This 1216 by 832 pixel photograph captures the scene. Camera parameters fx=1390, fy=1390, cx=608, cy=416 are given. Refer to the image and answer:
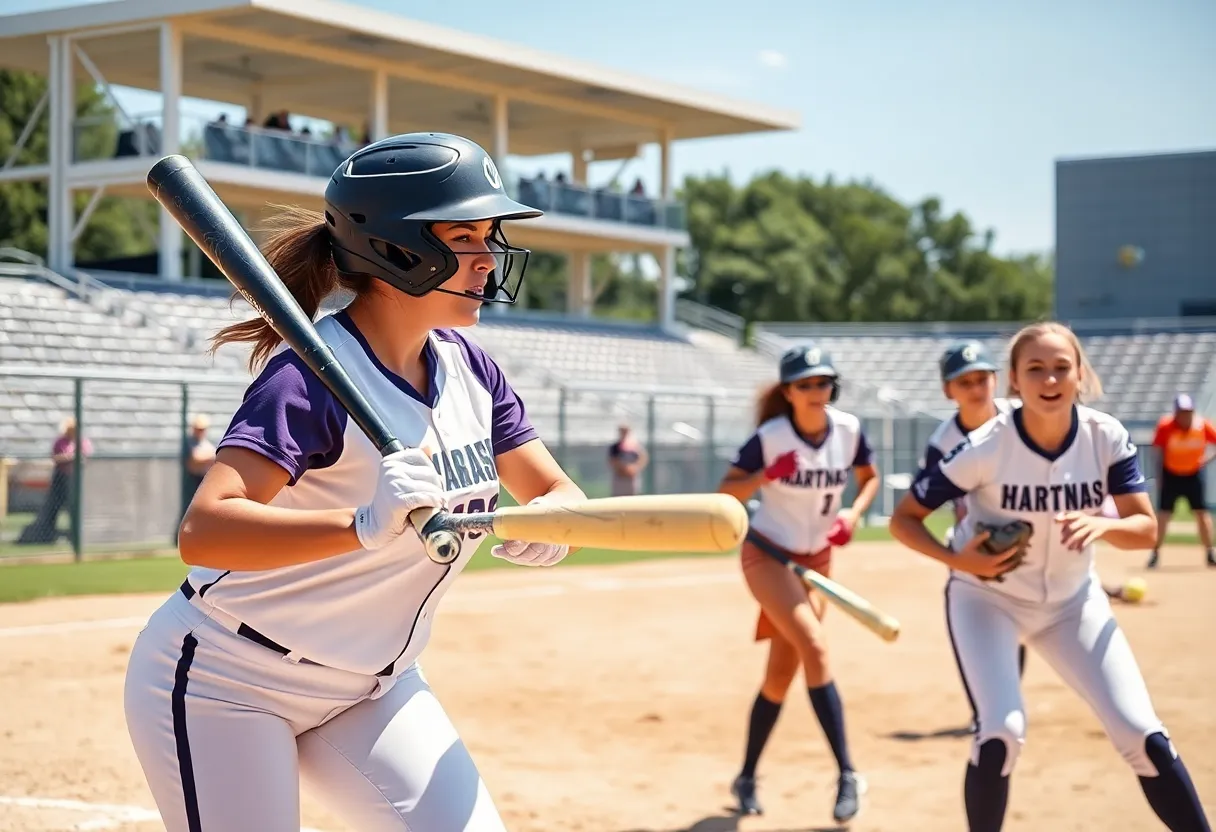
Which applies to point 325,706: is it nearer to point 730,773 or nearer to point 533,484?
point 533,484

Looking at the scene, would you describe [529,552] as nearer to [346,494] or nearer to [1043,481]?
[346,494]

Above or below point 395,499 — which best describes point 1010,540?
below

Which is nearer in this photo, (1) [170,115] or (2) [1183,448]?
(2) [1183,448]

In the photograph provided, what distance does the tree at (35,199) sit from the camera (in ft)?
141

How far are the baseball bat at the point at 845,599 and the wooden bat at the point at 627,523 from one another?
3.57 meters

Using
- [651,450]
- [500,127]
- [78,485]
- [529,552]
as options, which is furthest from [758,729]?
[500,127]

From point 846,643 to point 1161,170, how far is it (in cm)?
3693

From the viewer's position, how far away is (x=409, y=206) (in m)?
3.26

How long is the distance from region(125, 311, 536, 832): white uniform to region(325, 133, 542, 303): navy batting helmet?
0.20 meters

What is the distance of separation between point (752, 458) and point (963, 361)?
167 centimetres

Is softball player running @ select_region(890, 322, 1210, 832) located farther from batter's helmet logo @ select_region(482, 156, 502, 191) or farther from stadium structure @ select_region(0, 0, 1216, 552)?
→ stadium structure @ select_region(0, 0, 1216, 552)

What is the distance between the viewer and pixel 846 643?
12250mm

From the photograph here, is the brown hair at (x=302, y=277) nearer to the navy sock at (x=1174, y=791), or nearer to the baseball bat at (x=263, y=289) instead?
the baseball bat at (x=263, y=289)

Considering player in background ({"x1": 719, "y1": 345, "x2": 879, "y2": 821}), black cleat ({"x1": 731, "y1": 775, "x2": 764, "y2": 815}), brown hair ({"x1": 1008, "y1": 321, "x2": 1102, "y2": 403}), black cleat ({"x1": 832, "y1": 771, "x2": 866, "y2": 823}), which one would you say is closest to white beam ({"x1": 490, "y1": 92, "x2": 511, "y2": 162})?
player in background ({"x1": 719, "y1": 345, "x2": 879, "y2": 821})
